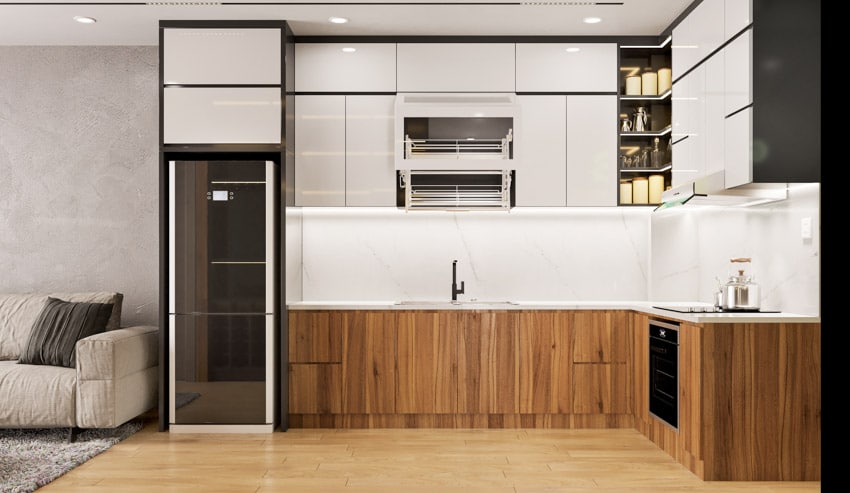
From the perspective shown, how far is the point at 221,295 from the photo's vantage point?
4484mm

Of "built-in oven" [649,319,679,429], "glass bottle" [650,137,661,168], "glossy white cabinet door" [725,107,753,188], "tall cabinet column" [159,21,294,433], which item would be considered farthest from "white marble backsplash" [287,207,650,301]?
"glossy white cabinet door" [725,107,753,188]

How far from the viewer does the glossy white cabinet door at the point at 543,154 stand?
195 inches

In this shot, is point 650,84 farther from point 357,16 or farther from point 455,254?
point 357,16

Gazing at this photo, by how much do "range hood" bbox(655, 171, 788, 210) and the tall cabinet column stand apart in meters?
2.46

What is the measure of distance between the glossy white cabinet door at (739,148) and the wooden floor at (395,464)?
151 centimetres

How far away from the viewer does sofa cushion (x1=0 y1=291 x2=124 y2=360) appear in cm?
467

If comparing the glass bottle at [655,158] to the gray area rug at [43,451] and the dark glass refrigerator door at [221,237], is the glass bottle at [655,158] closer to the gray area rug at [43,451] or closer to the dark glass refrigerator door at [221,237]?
the dark glass refrigerator door at [221,237]

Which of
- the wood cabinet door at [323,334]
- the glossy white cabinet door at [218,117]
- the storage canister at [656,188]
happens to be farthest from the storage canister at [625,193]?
the glossy white cabinet door at [218,117]

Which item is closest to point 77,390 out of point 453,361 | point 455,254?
point 453,361

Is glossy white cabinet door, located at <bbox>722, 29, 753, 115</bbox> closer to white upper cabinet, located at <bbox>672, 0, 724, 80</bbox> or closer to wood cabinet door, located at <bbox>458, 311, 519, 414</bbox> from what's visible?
white upper cabinet, located at <bbox>672, 0, 724, 80</bbox>

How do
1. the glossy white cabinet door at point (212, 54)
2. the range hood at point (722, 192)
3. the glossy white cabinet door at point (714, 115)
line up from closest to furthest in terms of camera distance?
the range hood at point (722, 192) < the glossy white cabinet door at point (714, 115) < the glossy white cabinet door at point (212, 54)

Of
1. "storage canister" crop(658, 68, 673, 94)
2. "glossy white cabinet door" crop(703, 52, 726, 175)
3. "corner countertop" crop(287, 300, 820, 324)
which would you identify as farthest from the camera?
"storage canister" crop(658, 68, 673, 94)

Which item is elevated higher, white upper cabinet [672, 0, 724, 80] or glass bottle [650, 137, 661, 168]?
white upper cabinet [672, 0, 724, 80]

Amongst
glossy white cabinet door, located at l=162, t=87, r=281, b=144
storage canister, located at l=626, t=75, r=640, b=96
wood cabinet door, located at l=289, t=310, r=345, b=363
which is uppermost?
storage canister, located at l=626, t=75, r=640, b=96
